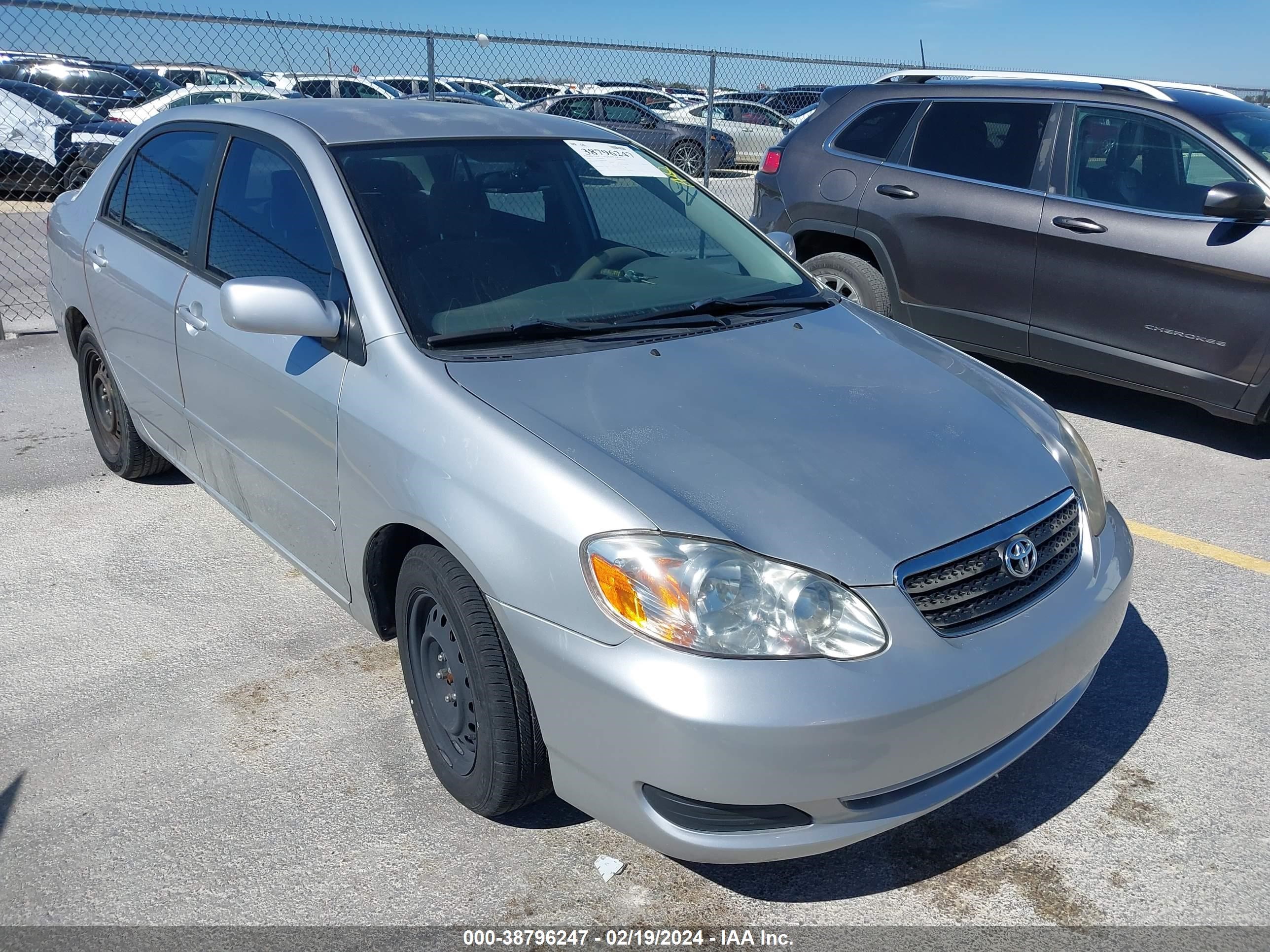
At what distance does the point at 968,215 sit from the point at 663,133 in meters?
10.7

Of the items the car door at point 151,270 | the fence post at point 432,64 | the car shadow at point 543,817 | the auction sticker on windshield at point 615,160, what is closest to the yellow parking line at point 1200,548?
the auction sticker on windshield at point 615,160

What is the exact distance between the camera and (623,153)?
152 inches

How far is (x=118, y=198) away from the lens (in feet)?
14.0

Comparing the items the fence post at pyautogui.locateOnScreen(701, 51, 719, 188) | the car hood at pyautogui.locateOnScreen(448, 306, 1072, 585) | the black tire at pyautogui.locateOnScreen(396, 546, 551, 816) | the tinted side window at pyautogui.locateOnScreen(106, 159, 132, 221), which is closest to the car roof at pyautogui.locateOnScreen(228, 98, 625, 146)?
the tinted side window at pyautogui.locateOnScreen(106, 159, 132, 221)

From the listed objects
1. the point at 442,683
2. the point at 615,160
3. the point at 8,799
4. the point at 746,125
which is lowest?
the point at 8,799

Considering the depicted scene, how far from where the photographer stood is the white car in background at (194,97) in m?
12.8

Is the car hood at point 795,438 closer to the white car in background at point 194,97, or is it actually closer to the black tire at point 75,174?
the white car in background at point 194,97

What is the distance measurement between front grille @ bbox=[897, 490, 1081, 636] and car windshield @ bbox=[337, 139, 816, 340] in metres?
1.24

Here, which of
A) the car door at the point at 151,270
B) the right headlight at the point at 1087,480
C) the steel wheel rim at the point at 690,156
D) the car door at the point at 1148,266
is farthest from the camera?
the steel wheel rim at the point at 690,156

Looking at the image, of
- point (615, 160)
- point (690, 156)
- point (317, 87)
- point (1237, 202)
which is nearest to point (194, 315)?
point (615, 160)

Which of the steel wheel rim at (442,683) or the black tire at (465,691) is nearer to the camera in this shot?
the black tire at (465,691)

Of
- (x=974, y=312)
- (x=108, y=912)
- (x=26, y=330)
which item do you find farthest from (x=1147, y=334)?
(x=26, y=330)

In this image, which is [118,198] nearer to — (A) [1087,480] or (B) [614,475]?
(B) [614,475]

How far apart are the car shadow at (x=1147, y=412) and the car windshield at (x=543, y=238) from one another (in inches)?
96.8
